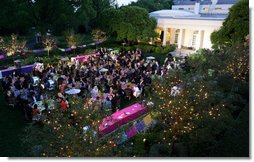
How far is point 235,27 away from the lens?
2777cm

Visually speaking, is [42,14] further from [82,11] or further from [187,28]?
[187,28]

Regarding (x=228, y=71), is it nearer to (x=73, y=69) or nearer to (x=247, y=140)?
(x=247, y=140)

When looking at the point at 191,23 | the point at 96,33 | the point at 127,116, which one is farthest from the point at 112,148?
the point at 191,23

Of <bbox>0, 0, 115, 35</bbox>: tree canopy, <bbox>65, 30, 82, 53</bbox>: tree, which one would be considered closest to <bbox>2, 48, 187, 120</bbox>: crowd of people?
<bbox>65, 30, 82, 53</bbox>: tree

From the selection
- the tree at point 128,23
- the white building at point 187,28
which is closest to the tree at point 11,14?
the tree at point 128,23

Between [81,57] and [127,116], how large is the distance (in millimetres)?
16982

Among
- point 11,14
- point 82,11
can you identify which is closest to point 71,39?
point 82,11

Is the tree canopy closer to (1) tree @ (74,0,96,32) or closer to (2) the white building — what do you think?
(1) tree @ (74,0,96,32)

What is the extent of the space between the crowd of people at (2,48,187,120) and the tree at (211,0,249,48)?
10.5 m

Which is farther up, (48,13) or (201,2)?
(201,2)

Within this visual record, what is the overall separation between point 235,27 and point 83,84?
2016 centimetres

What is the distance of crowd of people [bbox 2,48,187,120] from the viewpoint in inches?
564

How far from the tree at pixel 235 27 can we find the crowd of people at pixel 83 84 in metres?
10.5

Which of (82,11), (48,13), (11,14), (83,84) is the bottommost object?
(83,84)
